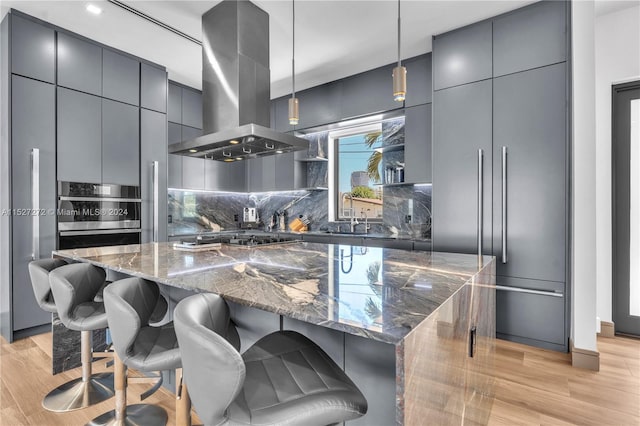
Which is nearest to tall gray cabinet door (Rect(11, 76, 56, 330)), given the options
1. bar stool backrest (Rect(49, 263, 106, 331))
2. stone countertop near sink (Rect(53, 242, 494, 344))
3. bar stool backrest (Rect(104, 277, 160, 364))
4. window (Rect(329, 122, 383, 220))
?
Answer: stone countertop near sink (Rect(53, 242, 494, 344))

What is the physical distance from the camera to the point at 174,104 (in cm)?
447

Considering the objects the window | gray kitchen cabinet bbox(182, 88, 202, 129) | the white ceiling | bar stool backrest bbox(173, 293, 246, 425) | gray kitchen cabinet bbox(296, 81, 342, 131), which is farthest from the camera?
gray kitchen cabinet bbox(182, 88, 202, 129)

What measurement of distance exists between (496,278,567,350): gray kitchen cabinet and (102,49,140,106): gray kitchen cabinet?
4300 millimetres

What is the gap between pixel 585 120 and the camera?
7.82 ft

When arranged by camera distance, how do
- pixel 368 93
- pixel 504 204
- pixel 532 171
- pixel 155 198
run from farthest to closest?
pixel 368 93, pixel 155 198, pixel 504 204, pixel 532 171

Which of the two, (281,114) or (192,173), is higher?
(281,114)

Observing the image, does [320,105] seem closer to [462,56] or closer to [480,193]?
[462,56]

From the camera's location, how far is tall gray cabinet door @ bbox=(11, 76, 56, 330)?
288 cm

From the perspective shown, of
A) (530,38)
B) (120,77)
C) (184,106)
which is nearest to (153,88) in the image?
(120,77)

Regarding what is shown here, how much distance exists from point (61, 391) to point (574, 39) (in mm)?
4339

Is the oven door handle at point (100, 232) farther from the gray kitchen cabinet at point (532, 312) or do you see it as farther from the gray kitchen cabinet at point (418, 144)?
the gray kitchen cabinet at point (532, 312)

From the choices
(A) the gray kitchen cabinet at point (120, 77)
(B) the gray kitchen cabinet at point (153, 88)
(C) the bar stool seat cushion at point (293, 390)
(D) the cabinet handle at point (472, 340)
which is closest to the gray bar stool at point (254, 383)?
(C) the bar stool seat cushion at point (293, 390)

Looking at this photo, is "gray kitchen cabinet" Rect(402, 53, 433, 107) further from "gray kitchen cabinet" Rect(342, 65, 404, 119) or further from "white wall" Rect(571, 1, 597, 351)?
"white wall" Rect(571, 1, 597, 351)

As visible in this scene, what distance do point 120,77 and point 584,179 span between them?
4510 mm
